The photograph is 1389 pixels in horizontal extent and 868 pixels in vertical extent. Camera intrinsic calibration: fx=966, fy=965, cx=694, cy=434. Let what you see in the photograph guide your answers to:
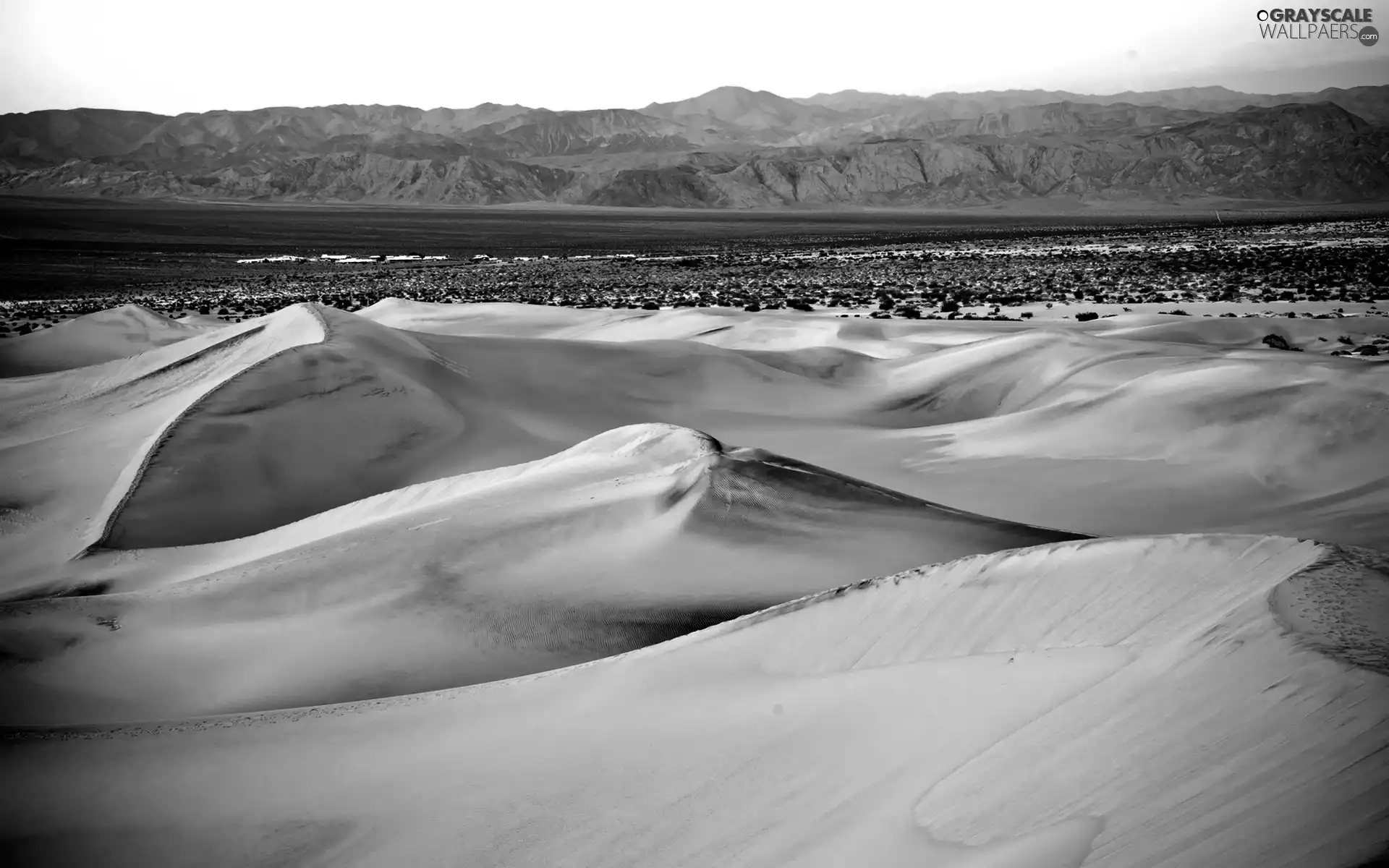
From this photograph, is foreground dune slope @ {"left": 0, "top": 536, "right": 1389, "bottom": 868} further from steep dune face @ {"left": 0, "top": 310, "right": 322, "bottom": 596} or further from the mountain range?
the mountain range

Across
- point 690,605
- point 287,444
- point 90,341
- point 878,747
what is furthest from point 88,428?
point 878,747

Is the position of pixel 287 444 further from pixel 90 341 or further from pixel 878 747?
pixel 90 341

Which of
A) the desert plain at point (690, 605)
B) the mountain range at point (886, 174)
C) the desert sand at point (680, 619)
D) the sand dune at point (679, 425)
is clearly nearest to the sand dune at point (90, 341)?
the sand dune at point (679, 425)

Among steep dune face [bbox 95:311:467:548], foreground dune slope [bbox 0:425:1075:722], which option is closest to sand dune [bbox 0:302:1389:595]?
steep dune face [bbox 95:311:467:548]

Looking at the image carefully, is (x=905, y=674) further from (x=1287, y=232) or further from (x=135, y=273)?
(x=1287, y=232)

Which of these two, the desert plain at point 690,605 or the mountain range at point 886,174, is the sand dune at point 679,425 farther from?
the mountain range at point 886,174


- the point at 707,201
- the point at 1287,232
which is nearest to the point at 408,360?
the point at 1287,232
